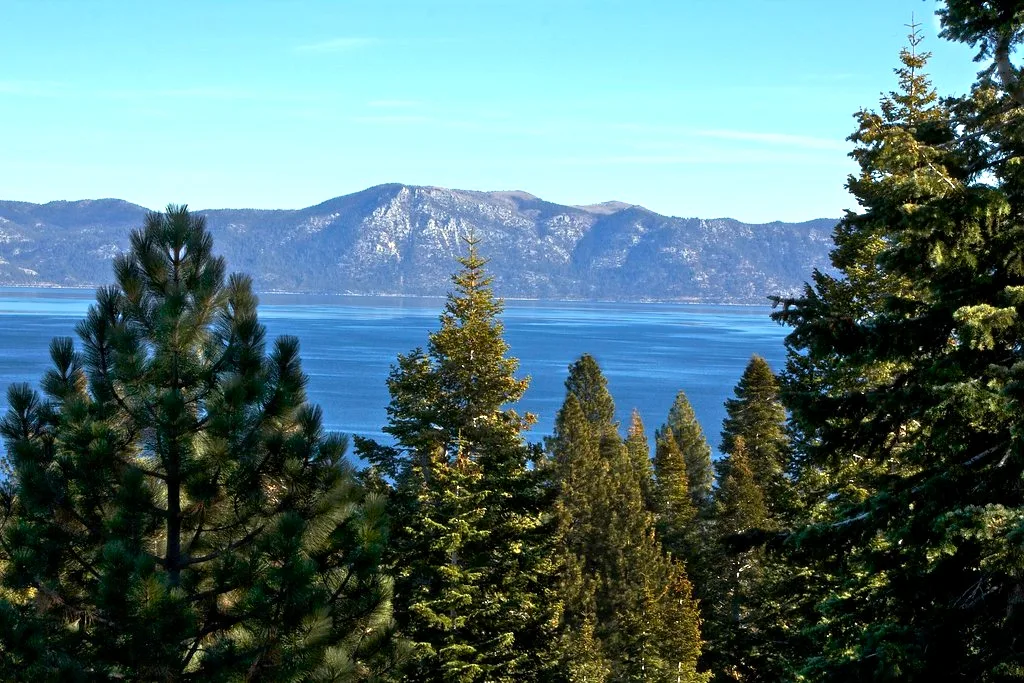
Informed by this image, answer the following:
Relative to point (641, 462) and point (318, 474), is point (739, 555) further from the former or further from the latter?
point (318, 474)

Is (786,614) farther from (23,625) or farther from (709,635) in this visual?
(709,635)

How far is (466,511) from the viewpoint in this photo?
777 inches

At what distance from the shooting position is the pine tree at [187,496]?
32.7ft

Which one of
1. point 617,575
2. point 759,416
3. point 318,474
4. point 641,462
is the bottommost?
point 641,462

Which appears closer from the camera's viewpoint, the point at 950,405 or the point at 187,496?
the point at 950,405

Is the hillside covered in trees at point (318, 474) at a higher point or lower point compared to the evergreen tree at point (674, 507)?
higher

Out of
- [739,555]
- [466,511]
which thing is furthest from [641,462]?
[466,511]

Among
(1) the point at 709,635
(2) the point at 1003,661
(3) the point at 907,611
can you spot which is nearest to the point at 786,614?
(3) the point at 907,611

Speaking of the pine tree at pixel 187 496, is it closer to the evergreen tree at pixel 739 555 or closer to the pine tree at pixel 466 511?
the pine tree at pixel 466 511

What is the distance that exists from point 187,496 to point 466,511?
31.5 feet

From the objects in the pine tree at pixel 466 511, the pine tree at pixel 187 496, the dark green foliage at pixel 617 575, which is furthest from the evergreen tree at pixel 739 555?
the pine tree at pixel 187 496

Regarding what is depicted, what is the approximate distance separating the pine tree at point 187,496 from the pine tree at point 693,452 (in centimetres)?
5759

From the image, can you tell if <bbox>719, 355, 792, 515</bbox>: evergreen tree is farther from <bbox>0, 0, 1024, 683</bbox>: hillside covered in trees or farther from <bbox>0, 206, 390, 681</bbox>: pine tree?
<bbox>0, 206, 390, 681</bbox>: pine tree

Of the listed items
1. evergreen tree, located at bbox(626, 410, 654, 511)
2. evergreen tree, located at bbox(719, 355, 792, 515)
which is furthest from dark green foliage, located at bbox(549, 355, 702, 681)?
evergreen tree, located at bbox(626, 410, 654, 511)
